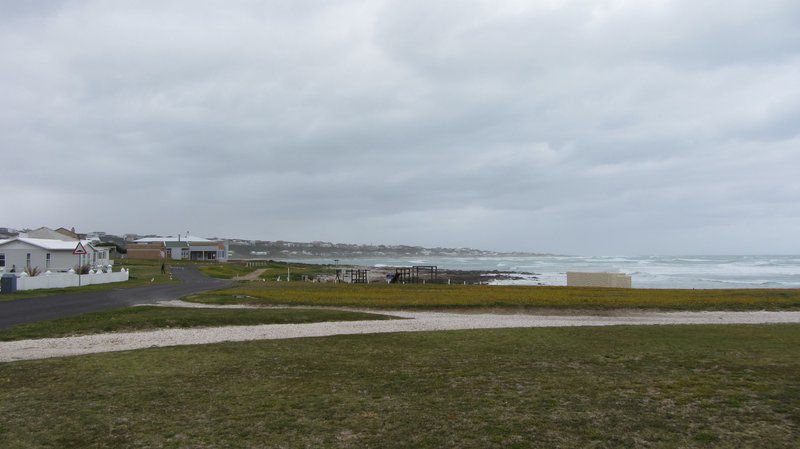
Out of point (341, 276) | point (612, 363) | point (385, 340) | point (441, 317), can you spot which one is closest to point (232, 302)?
point (441, 317)

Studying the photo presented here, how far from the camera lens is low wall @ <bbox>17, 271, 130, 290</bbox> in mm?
31000

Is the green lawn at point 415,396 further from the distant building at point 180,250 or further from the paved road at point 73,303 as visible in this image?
the distant building at point 180,250

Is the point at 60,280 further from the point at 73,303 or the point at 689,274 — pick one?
the point at 689,274

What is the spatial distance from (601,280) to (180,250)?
82758 mm

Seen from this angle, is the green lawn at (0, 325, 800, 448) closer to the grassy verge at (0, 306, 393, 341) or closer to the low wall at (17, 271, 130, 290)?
the grassy verge at (0, 306, 393, 341)

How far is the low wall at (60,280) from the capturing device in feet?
102

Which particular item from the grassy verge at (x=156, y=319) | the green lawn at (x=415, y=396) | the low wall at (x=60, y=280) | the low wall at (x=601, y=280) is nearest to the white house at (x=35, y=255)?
the low wall at (x=60, y=280)

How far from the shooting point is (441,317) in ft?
74.6

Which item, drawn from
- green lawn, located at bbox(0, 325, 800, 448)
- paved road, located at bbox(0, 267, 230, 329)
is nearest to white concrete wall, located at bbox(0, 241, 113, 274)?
paved road, located at bbox(0, 267, 230, 329)

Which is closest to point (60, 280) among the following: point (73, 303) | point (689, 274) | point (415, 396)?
point (73, 303)

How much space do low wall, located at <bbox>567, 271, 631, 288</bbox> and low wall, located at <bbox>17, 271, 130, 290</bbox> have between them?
40217 millimetres

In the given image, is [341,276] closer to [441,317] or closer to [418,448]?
[441,317]

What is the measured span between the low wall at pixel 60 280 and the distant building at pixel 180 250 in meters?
64.1

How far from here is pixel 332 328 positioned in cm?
1847
